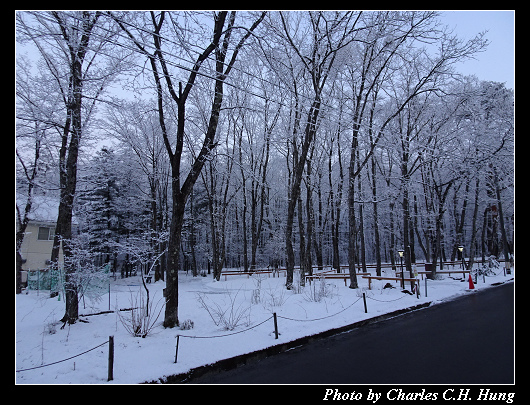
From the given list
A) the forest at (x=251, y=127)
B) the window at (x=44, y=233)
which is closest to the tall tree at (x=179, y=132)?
the forest at (x=251, y=127)

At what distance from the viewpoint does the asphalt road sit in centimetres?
506

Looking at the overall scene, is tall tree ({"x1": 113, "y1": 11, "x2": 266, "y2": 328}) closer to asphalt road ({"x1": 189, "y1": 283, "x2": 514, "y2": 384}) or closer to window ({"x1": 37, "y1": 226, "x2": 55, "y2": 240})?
asphalt road ({"x1": 189, "y1": 283, "x2": 514, "y2": 384})

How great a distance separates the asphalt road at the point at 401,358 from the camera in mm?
5059

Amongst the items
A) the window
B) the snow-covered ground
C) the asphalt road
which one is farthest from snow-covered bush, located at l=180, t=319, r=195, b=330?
the window

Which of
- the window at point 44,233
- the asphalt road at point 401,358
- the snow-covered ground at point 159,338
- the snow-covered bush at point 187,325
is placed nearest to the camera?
the asphalt road at point 401,358

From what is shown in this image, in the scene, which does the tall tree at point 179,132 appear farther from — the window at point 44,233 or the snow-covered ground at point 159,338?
the window at point 44,233

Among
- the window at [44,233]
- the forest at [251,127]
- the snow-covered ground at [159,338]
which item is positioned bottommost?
the snow-covered ground at [159,338]

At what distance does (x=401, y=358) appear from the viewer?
589 cm

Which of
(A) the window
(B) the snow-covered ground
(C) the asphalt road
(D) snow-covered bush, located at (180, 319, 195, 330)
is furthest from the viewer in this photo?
(A) the window

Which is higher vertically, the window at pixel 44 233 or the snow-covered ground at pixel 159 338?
the window at pixel 44 233

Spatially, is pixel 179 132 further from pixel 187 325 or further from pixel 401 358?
pixel 401 358

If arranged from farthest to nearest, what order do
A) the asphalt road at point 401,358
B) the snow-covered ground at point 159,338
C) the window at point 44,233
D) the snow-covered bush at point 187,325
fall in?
1. the window at point 44,233
2. the snow-covered bush at point 187,325
3. the snow-covered ground at point 159,338
4. the asphalt road at point 401,358
